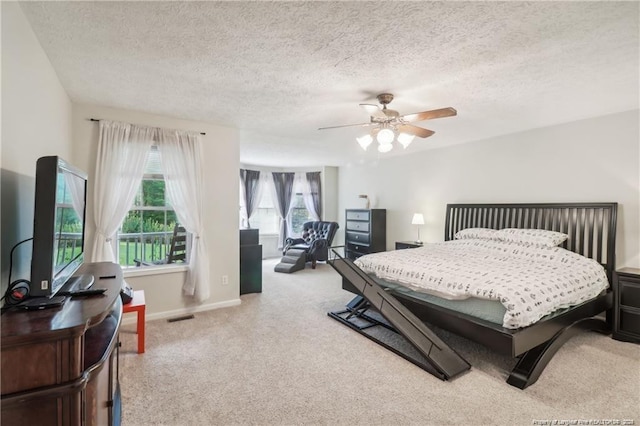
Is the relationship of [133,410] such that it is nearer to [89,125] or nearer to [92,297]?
[92,297]

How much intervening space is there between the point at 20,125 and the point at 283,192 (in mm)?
6369

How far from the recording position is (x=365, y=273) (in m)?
3.56

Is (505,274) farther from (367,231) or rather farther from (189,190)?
(367,231)

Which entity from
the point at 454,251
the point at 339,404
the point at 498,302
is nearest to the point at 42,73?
the point at 339,404

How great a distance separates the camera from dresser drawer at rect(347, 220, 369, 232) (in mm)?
6410

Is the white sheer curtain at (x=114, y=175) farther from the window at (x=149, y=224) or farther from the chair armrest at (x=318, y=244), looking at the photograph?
the chair armrest at (x=318, y=244)

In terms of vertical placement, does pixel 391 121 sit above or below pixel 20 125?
above

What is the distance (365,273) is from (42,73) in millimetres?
3298

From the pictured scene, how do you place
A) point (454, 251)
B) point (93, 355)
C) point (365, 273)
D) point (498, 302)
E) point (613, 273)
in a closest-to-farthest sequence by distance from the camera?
point (93, 355) < point (498, 302) < point (613, 273) < point (365, 273) < point (454, 251)

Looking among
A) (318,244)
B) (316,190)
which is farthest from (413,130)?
(316,190)

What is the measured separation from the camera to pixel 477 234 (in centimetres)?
420

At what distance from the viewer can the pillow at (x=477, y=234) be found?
4.02 metres

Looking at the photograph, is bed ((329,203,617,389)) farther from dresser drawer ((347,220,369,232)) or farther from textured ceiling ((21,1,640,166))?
dresser drawer ((347,220,369,232))

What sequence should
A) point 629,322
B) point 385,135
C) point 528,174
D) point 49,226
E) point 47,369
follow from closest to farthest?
point 47,369 < point 49,226 < point 385,135 < point 629,322 < point 528,174
